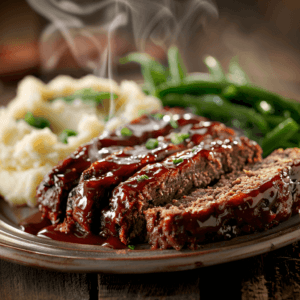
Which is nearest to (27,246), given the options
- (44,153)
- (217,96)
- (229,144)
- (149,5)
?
(44,153)

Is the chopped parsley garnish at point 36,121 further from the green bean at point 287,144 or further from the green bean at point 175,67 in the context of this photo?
the green bean at point 287,144

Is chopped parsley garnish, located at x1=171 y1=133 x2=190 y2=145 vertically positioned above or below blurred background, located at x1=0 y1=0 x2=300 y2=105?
above

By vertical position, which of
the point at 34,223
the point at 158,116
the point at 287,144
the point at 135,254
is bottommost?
the point at 34,223

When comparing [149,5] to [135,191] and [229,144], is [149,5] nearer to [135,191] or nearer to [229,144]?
[229,144]

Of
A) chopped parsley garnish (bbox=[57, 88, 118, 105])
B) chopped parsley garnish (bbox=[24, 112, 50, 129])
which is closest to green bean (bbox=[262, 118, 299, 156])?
chopped parsley garnish (bbox=[57, 88, 118, 105])

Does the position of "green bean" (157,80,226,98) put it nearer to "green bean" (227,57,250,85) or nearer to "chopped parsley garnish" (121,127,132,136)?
"green bean" (227,57,250,85)

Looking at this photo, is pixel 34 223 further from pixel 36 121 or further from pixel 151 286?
pixel 36 121

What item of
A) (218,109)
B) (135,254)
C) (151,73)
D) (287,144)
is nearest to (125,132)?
(135,254)
